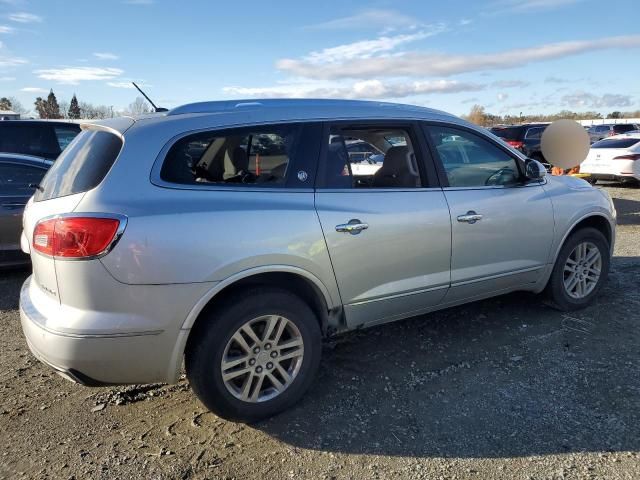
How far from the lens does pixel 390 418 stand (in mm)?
3225

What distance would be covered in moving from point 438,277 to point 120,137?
2280 mm

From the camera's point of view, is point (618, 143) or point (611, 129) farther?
point (611, 129)

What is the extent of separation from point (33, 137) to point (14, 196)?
10.0 ft

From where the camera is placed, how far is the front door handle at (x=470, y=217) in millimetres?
3854

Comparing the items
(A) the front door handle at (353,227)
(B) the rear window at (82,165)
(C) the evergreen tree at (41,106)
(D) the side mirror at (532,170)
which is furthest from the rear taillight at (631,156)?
(C) the evergreen tree at (41,106)

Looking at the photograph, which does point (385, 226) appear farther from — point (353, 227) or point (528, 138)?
point (528, 138)

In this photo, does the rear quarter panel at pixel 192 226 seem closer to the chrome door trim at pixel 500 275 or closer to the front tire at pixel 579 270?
the chrome door trim at pixel 500 275

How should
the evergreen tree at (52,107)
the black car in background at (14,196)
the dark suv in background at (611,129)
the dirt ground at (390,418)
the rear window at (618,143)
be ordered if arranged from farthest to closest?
the evergreen tree at (52,107)
the dark suv in background at (611,129)
the rear window at (618,143)
the black car in background at (14,196)
the dirt ground at (390,418)

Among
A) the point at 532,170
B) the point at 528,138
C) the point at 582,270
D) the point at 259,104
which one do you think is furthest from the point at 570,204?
the point at 528,138

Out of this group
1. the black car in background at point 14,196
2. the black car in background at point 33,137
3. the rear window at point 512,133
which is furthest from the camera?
the rear window at point 512,133

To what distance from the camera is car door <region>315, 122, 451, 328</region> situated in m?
3.35

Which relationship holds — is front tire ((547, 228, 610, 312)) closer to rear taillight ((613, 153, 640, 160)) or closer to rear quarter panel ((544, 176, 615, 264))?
rear quarter panel ((544, 176, 615, 264))

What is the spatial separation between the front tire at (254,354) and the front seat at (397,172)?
117cm

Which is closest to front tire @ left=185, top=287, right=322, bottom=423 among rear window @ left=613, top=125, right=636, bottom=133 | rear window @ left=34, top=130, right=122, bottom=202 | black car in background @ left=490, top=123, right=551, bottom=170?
rear window @ left=34, top=130, right=122, bottom=202
